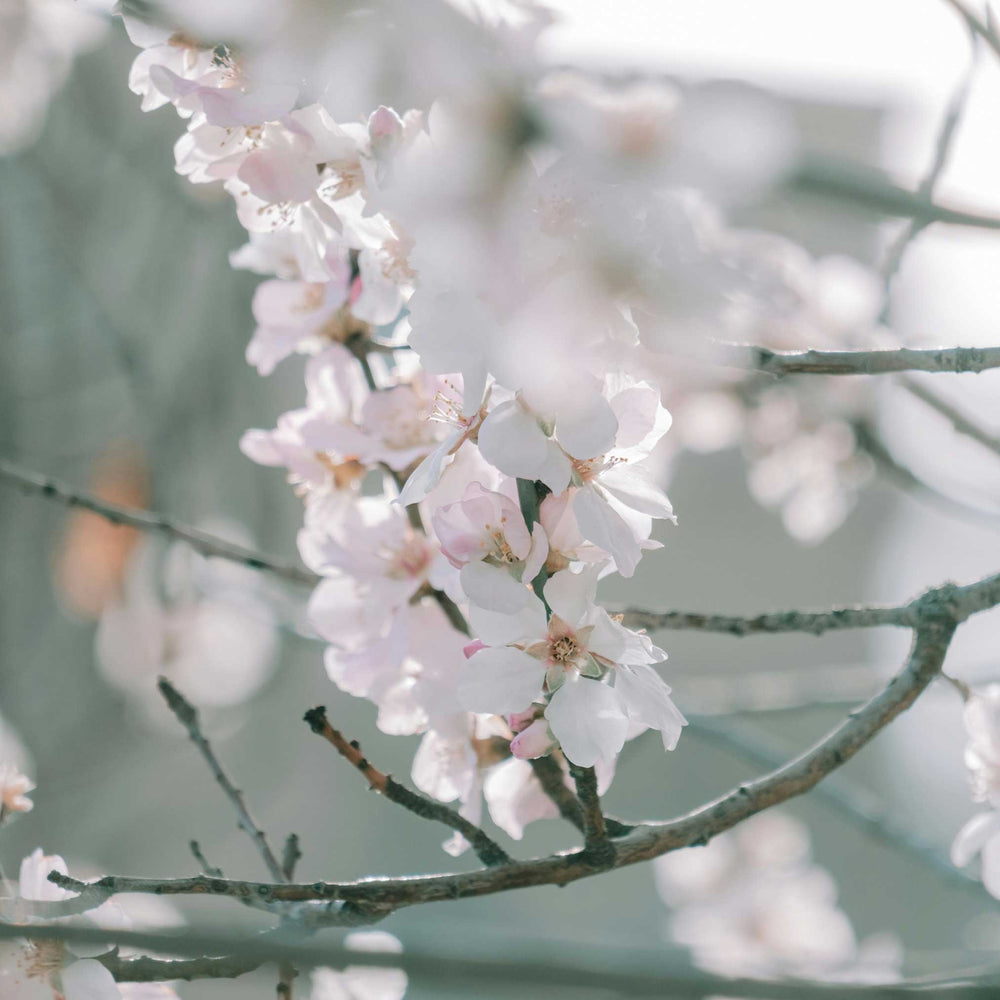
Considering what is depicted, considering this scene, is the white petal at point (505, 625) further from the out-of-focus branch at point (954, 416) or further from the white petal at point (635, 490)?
the out-of-focus branch at point (954, 416)

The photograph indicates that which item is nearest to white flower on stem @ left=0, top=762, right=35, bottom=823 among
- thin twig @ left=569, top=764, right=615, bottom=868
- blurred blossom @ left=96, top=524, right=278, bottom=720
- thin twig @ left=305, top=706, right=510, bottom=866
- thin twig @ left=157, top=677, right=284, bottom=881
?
thin twig @ left=157, top=677, right=284, bottom=881

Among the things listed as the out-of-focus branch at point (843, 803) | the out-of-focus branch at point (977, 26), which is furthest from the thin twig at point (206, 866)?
the out-of-focus branch at point (977, 26)

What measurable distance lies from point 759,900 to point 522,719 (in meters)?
1.12

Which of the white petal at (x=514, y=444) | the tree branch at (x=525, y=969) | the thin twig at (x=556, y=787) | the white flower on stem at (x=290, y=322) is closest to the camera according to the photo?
the tree branch at (x=525, y=969)

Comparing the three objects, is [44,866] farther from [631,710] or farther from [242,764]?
[242,764]

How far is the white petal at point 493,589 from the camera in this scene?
40cm

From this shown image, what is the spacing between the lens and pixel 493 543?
42 centimetres

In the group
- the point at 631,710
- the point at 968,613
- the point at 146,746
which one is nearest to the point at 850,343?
the point at 968,613

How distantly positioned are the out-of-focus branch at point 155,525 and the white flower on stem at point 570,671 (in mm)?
303

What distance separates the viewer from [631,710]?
416 mm

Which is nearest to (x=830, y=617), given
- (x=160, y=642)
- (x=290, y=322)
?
(x=290, y=322)

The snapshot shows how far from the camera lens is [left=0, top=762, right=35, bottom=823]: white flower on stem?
0.55m

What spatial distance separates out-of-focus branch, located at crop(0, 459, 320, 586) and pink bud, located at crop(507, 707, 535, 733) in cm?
29

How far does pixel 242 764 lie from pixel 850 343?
9.15 ft
